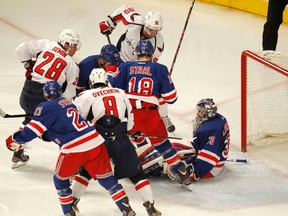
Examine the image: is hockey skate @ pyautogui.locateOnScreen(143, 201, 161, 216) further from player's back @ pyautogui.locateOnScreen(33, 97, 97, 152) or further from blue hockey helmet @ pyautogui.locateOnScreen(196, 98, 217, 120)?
blue hockey helmet @ pyautogui.locateOnScreen(196, 98, 217, 120)

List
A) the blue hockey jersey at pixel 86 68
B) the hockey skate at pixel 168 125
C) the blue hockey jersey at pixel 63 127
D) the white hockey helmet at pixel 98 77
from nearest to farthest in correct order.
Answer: the blue hockey jersey at pixel 63 127
the white hockey helmet at pixel 98 77
the blue hockey jersey at pixel 86 68
the hockey skate at pixel 168 125

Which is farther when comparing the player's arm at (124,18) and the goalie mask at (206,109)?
the player's arm at (124,18)

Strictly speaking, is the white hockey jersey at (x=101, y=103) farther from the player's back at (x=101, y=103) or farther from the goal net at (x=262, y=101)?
the goal net at (x=262, y=101)

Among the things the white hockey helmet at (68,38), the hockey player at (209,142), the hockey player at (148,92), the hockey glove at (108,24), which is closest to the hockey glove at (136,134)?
the hockey player at (148,92)

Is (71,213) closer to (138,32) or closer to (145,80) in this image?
(145,80)

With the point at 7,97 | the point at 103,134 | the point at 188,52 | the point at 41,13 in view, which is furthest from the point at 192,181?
the point at 41,13

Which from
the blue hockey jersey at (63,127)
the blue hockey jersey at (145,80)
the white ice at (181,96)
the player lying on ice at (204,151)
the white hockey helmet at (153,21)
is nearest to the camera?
the blue hockey jersey at (63,127)

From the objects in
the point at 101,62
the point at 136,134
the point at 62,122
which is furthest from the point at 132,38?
the point at 62,122

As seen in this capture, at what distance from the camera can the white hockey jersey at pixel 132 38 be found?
5934mm

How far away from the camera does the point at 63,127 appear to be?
4.52m

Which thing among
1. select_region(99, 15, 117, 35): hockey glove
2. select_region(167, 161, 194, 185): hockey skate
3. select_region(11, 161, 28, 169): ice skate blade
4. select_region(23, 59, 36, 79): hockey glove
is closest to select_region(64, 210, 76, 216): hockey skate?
select_region(167, 161, 194, 185): hockey skate

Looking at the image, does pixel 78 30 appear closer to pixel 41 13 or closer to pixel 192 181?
pixel 41 13

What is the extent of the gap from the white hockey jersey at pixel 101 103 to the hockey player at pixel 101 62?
0.68 meters

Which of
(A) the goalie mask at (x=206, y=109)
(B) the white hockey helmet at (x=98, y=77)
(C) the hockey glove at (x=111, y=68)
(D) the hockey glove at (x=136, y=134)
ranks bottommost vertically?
(D) the hockey glove at (x=136, y=134)
